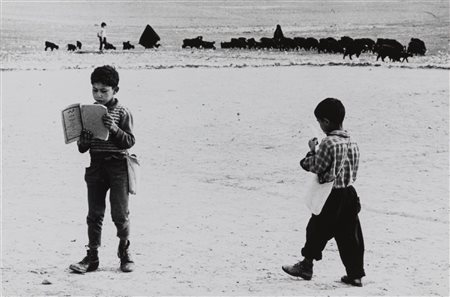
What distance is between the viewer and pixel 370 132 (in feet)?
40.8

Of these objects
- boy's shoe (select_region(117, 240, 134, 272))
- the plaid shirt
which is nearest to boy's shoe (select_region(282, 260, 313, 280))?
A: the plaid shirt

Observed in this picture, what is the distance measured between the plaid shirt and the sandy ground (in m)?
0.71

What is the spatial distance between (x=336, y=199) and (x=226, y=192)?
330 cm

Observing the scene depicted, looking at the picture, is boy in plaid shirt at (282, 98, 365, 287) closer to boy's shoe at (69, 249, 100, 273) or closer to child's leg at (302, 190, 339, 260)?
child's leg at (302, 190, 339, 260)

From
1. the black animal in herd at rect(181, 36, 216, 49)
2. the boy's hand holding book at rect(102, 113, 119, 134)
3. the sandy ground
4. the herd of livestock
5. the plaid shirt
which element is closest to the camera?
the plaid shirt

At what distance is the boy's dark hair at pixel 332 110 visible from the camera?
5.46m

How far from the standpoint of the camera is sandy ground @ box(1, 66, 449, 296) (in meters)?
5.68

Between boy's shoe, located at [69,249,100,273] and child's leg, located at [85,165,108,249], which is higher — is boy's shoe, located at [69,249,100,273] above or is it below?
below

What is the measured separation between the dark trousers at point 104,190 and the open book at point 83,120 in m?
0.24

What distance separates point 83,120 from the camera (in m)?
5.68

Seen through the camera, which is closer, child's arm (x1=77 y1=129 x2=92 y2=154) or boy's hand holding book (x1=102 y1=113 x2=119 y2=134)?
boy's hand holding book (x1=102 y1=113 x2=119 y2=134)

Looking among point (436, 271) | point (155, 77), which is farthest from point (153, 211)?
point (155, 77)

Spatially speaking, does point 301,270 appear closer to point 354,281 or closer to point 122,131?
point 354,281

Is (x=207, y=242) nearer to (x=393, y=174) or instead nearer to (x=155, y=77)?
(x=393, y=174)
